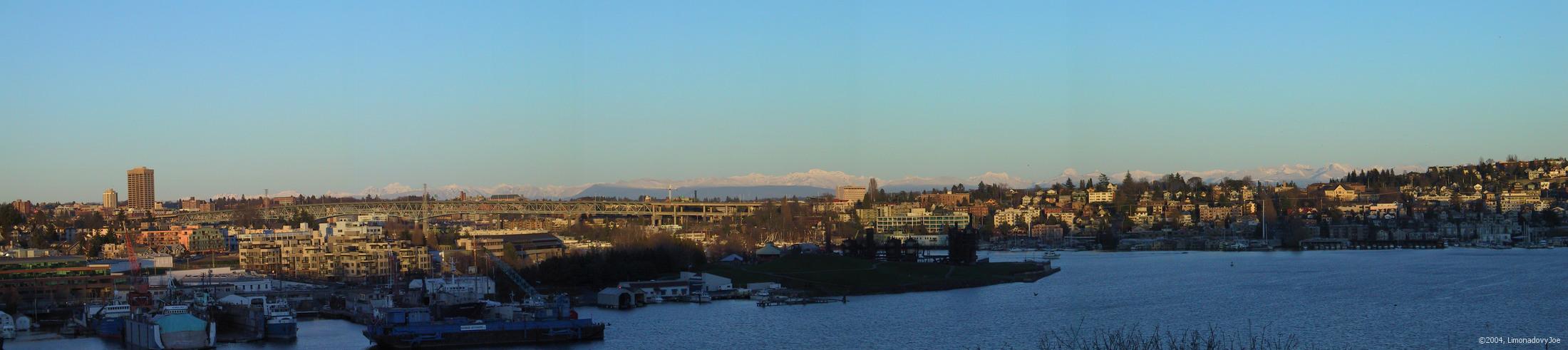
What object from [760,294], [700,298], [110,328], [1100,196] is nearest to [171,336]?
[110,328]

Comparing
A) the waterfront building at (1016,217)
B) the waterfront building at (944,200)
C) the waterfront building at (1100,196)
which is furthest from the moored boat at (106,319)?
the waterfront building at (1100,196)

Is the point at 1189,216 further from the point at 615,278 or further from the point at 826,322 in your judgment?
the point at 826,322

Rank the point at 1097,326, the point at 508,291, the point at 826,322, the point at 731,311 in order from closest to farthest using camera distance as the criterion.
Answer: the point at 1097,326 → the point at 826,322 → the point at 731,311 → the point at 508,291

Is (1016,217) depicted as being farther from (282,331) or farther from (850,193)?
(282,331)

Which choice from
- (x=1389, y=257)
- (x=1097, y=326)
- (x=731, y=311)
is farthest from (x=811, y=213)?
(x=1097, y=326)

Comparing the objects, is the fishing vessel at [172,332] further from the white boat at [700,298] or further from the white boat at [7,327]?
the white boat at [700,298]

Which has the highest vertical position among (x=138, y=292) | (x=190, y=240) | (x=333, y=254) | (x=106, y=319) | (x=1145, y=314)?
(x=190, y=240)

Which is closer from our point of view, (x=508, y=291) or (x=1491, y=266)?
(x=508, y=291)
